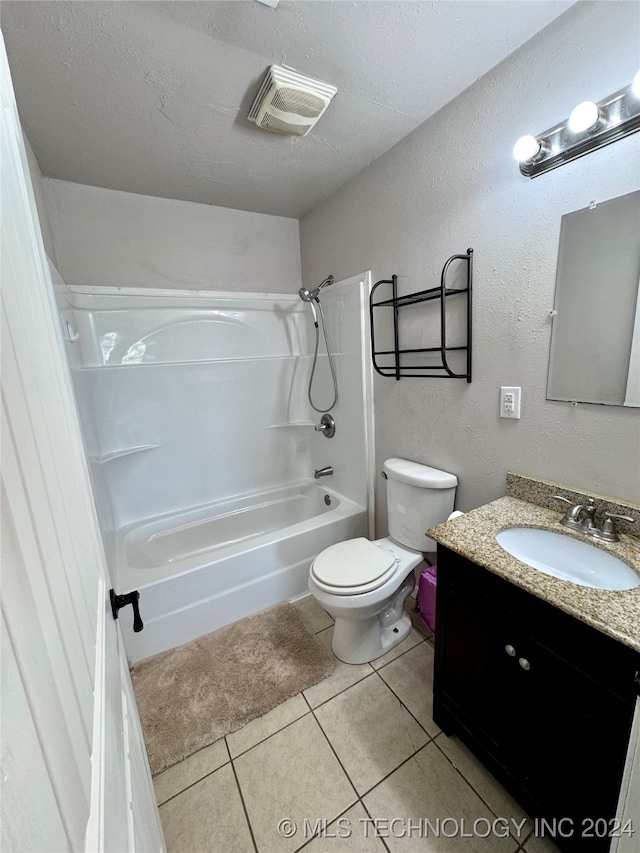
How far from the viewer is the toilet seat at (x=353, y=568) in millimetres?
1523

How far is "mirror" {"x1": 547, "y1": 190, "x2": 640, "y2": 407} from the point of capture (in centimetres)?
108

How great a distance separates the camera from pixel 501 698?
1093 millimetres

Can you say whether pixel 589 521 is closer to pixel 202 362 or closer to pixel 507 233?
pixel 507 233

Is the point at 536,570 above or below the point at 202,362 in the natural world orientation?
below

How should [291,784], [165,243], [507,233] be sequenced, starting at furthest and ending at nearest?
[165,243] < [507,233] < [291,784]

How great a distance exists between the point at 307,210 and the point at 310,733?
2.87 meters

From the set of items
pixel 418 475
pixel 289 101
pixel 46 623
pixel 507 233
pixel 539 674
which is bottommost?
pixel 539 674

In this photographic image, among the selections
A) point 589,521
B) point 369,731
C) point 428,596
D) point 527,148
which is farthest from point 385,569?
point 527,148

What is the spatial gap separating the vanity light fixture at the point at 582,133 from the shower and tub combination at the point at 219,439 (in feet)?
3.25

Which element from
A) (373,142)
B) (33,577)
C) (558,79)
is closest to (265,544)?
(33,577)

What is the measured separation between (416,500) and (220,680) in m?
1.23

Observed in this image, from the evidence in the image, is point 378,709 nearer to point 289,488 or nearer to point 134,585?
point 134,585

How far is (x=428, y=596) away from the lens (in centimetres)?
173

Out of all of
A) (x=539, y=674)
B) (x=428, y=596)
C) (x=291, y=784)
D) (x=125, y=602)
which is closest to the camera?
(x=125, y=602)
